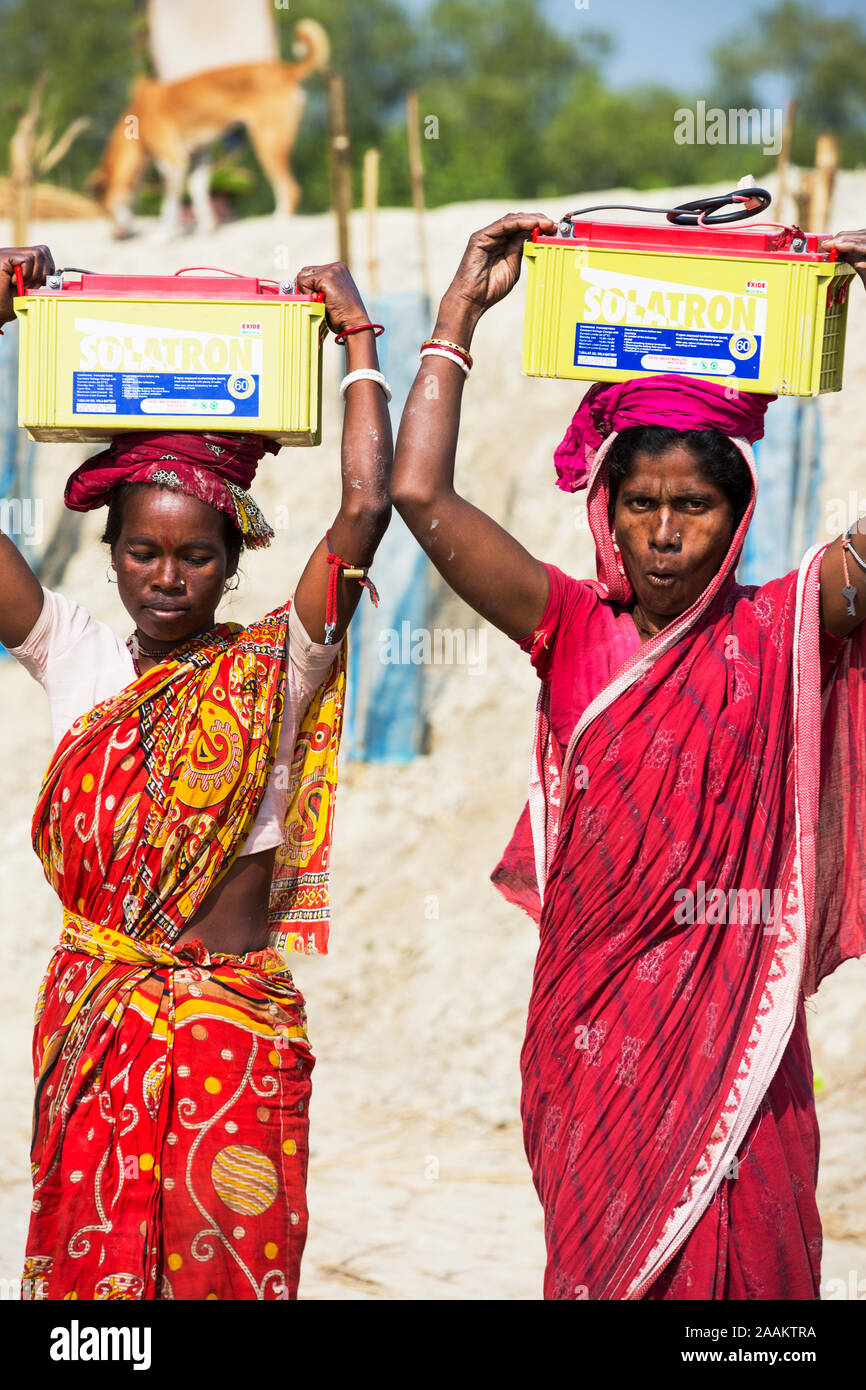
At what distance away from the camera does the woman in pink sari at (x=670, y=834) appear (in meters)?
2.69

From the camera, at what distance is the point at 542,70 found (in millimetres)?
25469

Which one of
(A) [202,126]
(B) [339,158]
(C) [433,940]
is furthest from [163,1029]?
(A) [202,126]

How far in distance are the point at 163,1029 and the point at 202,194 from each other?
11327 millimetres

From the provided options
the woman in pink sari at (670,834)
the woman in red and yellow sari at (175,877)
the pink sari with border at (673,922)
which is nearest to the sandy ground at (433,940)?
the woman in red and yellow sari at (175,877)

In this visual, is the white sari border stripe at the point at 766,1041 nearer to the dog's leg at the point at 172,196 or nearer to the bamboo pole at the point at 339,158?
the bamboo pole at the point at 339,158

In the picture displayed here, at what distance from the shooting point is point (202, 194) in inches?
511

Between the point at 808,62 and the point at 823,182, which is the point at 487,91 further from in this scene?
the point at 823,182

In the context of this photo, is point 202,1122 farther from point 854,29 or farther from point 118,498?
point 854,29

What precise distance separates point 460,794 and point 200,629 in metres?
5.51

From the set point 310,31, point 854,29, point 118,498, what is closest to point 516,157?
point 854,29

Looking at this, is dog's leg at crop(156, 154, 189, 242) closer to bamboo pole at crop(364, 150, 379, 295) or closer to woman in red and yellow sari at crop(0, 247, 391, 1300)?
bamboo pole at crop(364, 150, 379, 295)

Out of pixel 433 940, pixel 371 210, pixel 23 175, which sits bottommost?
pixel 433 940

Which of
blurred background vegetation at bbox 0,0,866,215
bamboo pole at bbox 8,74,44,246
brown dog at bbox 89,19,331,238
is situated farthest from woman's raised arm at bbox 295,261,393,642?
→ blurred background vegetation at bbox 0,0,866,215

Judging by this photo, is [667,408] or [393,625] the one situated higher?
[393,625]
